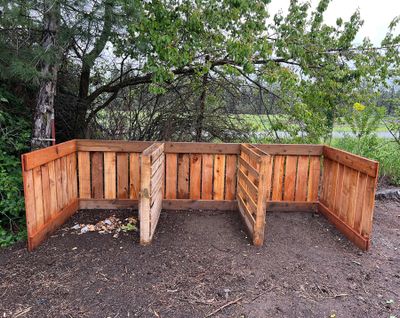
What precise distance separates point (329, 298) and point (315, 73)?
314 cm

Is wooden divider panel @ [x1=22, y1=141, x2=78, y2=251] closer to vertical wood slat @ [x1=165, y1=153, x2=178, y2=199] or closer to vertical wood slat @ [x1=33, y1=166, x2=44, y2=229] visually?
vertical wood slat @ [x1=33, y1=166, x2=44, y2=229]

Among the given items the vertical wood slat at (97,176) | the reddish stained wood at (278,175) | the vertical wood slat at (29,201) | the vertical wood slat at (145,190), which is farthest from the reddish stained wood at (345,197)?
the vertical wood slat at (29,201)

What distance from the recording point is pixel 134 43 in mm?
3785

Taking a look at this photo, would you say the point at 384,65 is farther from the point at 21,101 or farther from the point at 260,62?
the point at 21,101

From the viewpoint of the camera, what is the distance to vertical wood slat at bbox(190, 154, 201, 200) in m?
3.94

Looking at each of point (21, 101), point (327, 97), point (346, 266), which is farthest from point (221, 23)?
point (346, 266)

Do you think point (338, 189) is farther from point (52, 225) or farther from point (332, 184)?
point (52, 225)

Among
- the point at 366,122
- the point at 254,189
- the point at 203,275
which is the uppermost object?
the point at 366,122

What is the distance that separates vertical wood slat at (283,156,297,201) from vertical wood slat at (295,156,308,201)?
53 mm

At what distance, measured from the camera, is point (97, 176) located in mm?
3887

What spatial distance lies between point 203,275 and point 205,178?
5.34 ft

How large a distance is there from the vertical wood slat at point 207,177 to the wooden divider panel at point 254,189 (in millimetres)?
394

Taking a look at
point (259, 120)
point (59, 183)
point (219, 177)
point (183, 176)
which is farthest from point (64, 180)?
point (259, 120)

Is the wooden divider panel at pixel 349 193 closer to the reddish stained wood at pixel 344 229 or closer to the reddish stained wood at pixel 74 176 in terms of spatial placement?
the reddish stained wood at pixel 344 229
